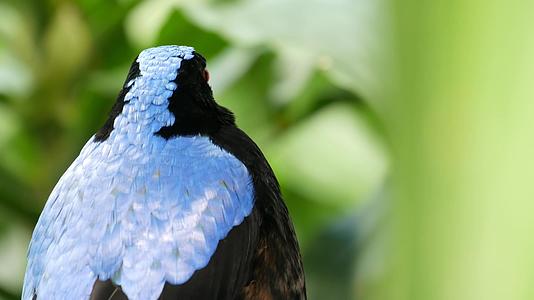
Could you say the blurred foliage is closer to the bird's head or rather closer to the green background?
the green background

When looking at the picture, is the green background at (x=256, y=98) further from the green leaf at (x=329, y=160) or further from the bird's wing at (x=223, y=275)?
the bird's wing at (x=223, y=275)

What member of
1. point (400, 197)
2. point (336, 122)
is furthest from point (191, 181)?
point (336, 122)

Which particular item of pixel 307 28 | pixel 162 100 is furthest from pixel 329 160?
pixel 162 100

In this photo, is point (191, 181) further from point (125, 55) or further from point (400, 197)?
point (125, 55)

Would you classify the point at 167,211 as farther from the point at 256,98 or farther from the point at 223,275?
the point at 256,98

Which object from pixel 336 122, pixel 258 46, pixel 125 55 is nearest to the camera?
pixel 258 46

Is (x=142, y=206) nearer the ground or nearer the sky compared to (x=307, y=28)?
nearer the ground

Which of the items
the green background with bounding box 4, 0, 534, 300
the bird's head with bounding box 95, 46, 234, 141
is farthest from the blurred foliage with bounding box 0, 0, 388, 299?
the bird's head with bounding box 95, 46, 234, 141
